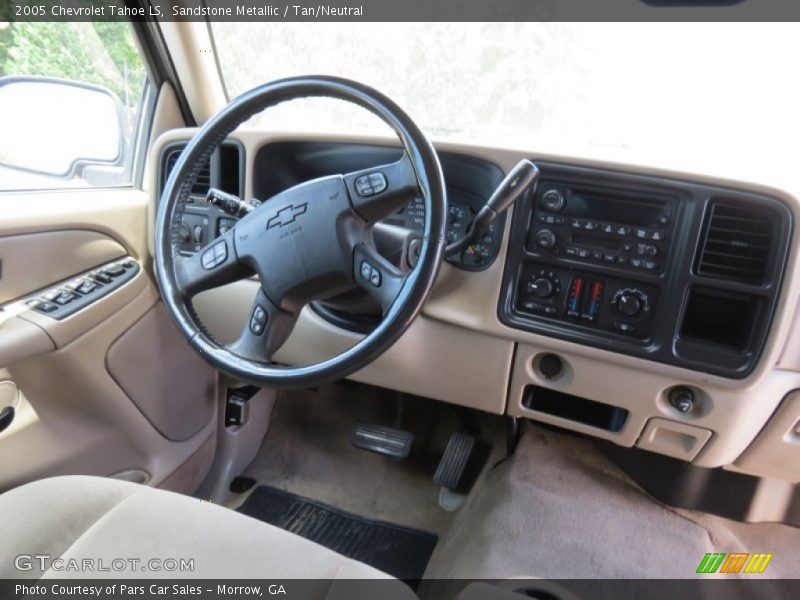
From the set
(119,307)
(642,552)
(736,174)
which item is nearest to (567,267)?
(736,174)

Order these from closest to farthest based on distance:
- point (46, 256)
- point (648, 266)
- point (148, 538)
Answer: point (148, 538), point (648, 266), point (46, 256)

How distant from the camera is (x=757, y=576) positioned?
1383mm

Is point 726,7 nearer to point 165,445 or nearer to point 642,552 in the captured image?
point 642,552

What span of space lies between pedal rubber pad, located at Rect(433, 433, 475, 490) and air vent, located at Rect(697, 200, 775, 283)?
0.93 m

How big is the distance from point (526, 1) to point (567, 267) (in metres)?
0.68

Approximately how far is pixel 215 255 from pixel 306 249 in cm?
23

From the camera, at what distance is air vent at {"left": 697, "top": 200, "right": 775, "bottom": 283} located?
3.50ft

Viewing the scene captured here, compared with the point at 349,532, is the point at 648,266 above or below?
above

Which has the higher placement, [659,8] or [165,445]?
[659,8]

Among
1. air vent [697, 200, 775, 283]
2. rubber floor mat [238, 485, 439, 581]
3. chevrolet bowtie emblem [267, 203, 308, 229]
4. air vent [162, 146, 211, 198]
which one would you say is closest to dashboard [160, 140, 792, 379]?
air vent [697, 200, 775, 283]

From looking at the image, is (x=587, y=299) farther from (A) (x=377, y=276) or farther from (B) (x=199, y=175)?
(B) (x=199, y=175)

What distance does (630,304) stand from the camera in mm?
1177

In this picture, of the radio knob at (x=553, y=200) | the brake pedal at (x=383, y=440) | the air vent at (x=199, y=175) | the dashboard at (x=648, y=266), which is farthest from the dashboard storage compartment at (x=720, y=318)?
the air vent at (x=199, y=175)

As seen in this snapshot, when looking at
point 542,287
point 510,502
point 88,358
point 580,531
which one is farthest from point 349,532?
point 542,287
